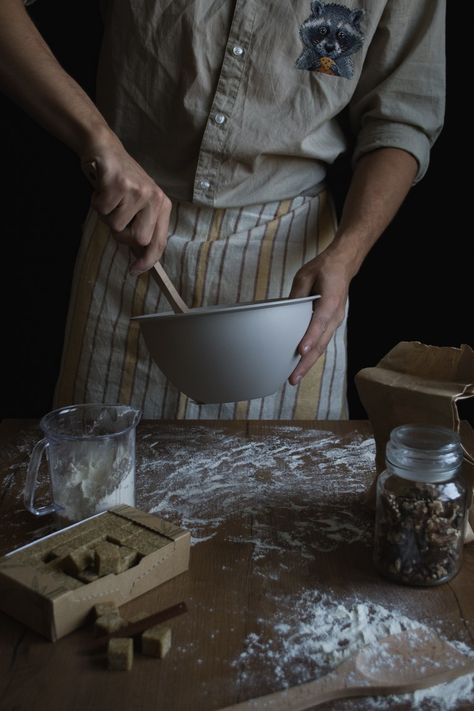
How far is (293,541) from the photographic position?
94cm

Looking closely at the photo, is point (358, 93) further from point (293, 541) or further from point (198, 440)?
point (293, 541)

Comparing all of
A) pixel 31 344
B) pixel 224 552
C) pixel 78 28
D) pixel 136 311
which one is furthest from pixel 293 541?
pixel 78 28

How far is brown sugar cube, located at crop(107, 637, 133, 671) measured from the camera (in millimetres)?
706

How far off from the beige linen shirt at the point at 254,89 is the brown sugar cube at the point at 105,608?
80 cm

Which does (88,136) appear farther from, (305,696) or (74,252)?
(74,252)

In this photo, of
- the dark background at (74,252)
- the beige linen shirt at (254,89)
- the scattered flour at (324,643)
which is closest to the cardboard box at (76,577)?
the scattered flour at (324,643)

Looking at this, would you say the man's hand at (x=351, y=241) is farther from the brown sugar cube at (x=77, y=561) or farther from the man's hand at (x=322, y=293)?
the brown sugar cube at (x=77, y=561)

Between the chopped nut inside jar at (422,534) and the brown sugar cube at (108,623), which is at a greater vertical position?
the chopped nut inside jar at (422,534)

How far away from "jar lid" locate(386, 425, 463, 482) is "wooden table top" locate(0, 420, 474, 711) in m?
0.12

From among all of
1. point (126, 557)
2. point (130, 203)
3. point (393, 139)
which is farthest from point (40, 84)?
point (126, 557)

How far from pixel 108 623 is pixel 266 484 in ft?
1.25

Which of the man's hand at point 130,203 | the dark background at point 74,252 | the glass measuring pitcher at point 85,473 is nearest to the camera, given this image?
the glass measuring pitcher at point 85,473

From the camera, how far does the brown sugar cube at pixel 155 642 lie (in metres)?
0.72

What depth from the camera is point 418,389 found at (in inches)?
38.0
